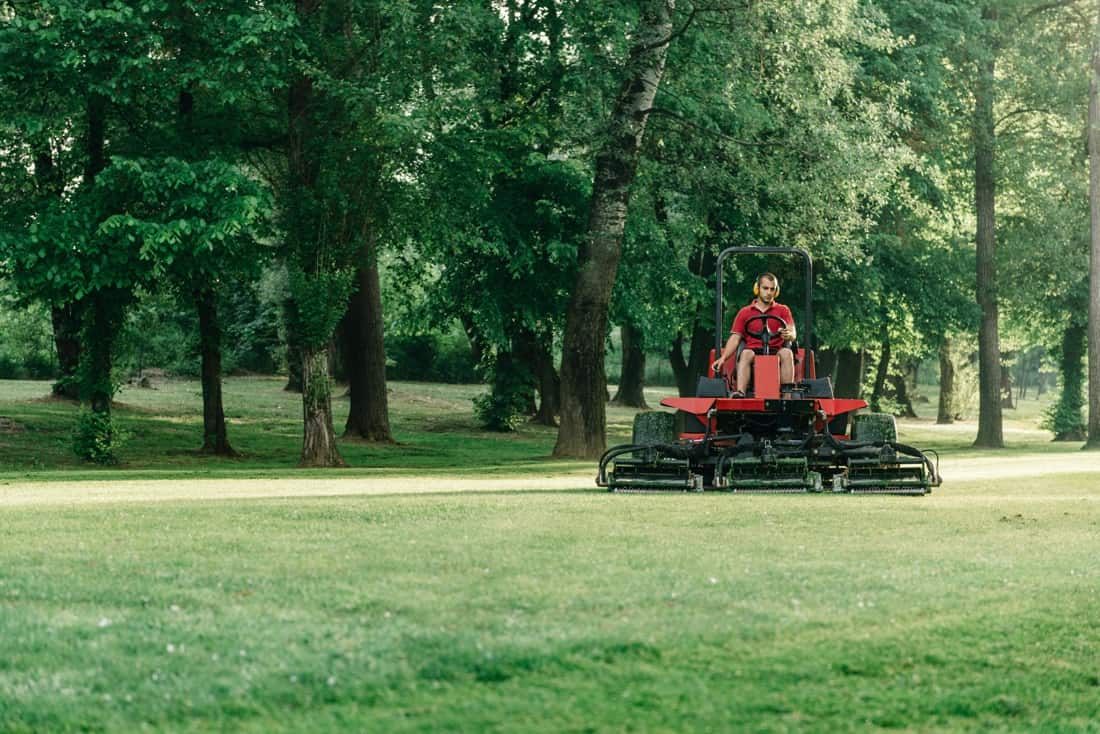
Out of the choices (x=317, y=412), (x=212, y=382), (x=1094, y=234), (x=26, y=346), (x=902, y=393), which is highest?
(x=1094, y=234)

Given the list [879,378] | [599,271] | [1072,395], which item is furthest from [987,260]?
[879,378]

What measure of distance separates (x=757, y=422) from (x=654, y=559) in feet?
25.5

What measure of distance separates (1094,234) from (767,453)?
23.9 meters

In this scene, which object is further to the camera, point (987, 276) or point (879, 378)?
point (879, 378)

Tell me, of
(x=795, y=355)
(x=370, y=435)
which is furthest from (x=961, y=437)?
(x=795, y=355)

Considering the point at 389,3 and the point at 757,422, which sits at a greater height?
the point at 389,3

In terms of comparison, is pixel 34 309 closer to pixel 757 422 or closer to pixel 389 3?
pixel 389 3

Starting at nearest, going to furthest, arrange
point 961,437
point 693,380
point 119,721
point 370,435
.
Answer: point 119,721 → point 370,435 → point 693,380 → point 961,437

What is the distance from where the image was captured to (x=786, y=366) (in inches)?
656

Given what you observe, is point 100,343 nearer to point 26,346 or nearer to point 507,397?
point 507,397

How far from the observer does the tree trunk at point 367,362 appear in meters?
32.5

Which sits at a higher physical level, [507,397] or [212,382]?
[212,382]

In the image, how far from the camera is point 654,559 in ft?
30.6

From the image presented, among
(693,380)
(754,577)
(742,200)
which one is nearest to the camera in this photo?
(754,577)
